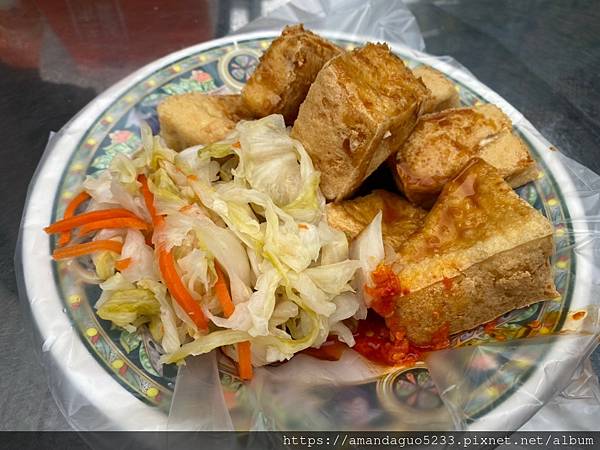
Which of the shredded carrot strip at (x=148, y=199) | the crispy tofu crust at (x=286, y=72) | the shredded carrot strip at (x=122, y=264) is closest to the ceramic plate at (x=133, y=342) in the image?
the shredded carrot strip at (x=122, y=264)

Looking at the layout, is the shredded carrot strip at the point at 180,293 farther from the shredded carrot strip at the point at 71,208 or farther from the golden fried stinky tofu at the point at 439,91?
the golden fried stinky tofu at the point at 439,91

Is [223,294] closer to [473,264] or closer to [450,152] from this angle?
[473,264]

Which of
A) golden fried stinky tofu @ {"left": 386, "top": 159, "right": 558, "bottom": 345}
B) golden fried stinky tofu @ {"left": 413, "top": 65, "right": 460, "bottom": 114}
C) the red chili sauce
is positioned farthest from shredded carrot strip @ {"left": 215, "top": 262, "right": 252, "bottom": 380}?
golden fried stinky tofu @ {"left": 413, "top": 65, "right": 460, "bottom": 114}

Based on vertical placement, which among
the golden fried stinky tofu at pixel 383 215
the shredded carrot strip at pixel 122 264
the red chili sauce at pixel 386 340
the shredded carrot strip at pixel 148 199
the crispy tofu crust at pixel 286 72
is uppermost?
the crispy tofu crust at pixel 286 72

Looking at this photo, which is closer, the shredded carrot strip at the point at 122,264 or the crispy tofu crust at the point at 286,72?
the shredded carrot strip at the point at 122,264

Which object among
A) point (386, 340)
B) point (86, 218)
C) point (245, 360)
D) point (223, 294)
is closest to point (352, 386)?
point (386, 340)

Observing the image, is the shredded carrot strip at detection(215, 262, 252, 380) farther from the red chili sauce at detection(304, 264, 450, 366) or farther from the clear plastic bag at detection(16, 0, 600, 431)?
the red chili sauce at detection(304, 264, 450, 366)
